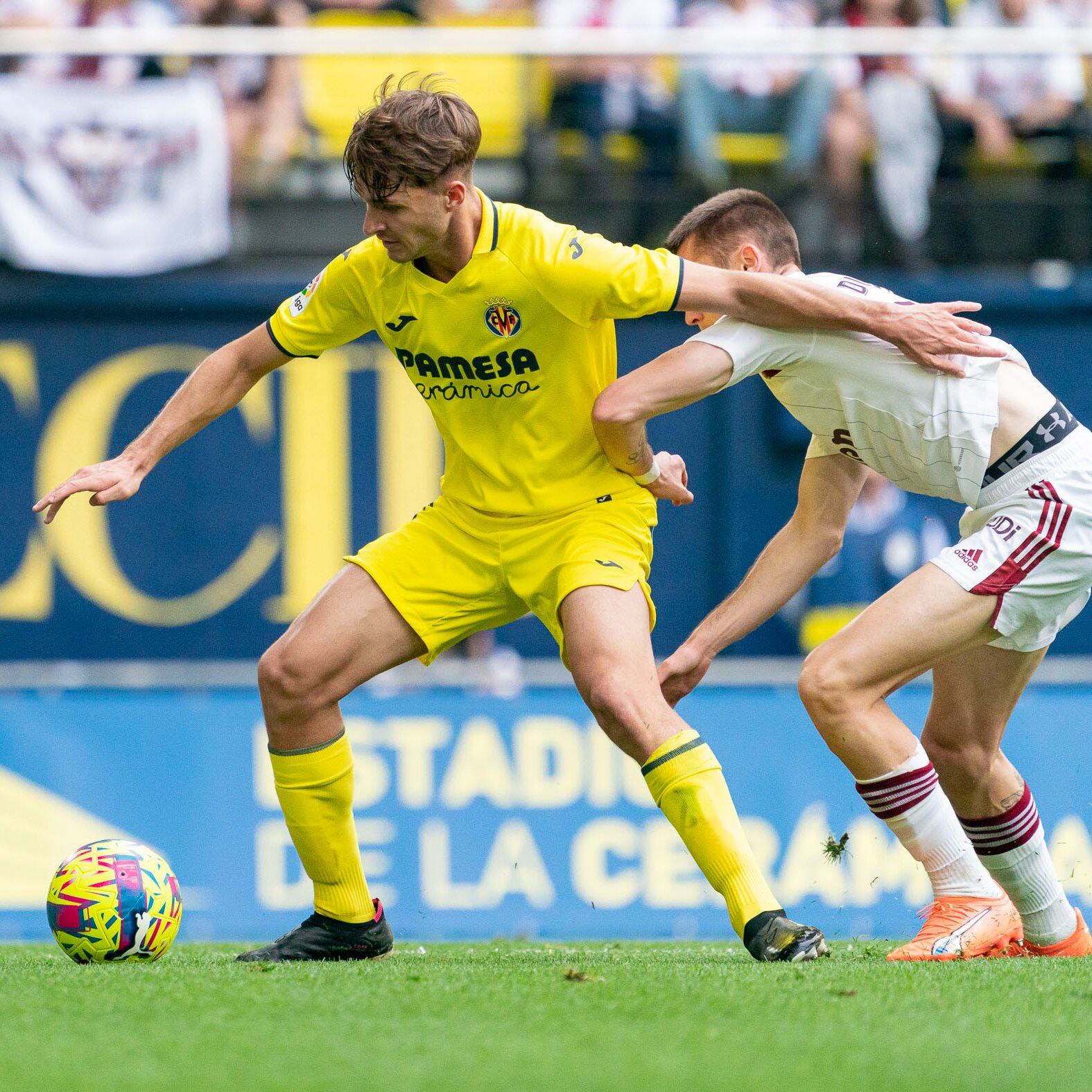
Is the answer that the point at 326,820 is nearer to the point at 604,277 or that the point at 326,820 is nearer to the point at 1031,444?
the point at 604,277

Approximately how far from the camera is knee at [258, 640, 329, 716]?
5.16m

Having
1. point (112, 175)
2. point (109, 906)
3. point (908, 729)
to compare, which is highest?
point (112, 175)

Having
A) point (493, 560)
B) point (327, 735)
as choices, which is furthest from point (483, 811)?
point (493, 560)

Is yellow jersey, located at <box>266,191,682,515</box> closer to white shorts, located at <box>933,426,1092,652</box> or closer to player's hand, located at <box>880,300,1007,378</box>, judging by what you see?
player's hand, located at <box>880,300,1007,378</box>

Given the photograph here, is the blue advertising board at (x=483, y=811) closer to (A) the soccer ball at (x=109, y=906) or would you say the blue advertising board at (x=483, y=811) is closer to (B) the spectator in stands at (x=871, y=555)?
(B) the spectator in stands at (x=871, y=555)

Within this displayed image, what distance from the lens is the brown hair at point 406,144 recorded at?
478cm

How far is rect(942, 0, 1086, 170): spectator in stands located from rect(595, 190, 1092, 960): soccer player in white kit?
22.6ft

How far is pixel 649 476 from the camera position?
530cm

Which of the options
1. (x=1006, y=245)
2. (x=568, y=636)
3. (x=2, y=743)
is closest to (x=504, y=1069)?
(x=568, y=636)

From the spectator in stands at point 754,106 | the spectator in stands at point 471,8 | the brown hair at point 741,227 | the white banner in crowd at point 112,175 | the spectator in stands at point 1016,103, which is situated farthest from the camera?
the spectator in stands at point 471,8

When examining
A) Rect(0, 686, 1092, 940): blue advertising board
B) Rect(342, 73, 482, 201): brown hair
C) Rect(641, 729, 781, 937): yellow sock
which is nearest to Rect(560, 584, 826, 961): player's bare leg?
Rect(641, 729, 781, 937): yellow sock

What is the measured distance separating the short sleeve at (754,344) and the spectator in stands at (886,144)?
668cm

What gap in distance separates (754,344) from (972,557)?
88 centimetres

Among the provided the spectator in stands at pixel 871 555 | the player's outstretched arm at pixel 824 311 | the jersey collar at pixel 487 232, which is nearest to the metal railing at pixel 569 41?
the spectator in stands at pixel 871 555
